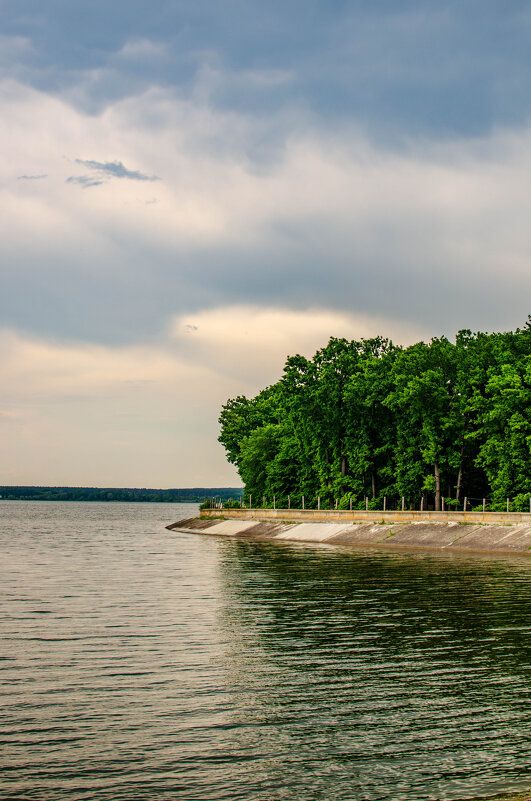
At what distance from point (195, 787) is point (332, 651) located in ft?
36.8

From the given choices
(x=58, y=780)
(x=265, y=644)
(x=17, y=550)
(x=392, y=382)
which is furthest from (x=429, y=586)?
(x=392, y=382)

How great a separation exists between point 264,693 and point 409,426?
81.5 meters

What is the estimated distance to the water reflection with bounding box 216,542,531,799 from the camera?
12.7 metres

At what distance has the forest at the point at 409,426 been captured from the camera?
8350cm

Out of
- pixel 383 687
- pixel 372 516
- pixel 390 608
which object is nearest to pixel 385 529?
pixel 372 516

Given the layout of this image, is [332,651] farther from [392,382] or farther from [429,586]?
[392,382]

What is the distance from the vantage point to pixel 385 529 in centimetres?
8350

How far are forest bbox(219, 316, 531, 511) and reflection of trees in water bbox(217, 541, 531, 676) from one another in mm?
29619

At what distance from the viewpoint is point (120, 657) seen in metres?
21.9

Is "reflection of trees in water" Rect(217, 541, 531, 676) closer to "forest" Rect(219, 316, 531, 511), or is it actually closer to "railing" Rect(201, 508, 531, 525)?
"railing" Rect(201, 508, 531, 525)

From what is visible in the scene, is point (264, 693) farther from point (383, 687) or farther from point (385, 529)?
point (385, 529)

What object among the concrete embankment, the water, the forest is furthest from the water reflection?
the forest

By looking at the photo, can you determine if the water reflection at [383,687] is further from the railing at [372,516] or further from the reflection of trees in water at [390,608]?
the railing at [372,516]

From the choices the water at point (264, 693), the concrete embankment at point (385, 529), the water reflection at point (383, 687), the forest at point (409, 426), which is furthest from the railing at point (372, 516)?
the water at point (264, 693)
